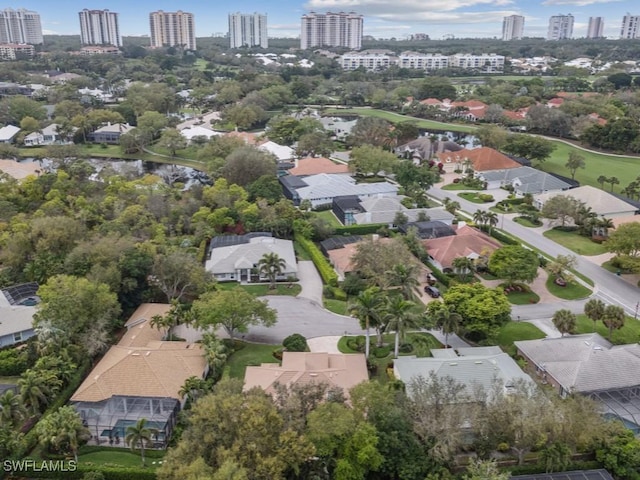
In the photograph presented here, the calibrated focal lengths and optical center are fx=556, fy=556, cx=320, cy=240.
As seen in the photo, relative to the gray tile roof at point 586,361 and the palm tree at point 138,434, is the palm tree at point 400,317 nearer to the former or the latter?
the gray tile roof at point 586,361

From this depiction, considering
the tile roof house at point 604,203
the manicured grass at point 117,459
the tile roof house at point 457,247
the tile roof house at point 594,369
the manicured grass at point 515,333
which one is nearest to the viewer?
the manicured grass at point 117,459

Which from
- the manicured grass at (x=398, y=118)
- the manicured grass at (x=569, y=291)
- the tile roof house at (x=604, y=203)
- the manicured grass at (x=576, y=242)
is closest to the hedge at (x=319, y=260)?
the manicured grass at (x=569, y=291)

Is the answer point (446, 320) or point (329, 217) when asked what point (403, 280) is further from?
point (329, 217)

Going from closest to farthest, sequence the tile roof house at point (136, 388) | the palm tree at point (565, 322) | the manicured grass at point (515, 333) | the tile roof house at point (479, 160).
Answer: the tile roof house at point (136, 388), the palm tree at point (565, 322), the manicured grass at point (515, 333), the tile roof house at point (479, 160)

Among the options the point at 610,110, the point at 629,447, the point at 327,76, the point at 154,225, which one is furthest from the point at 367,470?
the point at 327,76

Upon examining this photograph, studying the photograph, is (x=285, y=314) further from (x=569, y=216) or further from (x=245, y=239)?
(x=569, y=216)

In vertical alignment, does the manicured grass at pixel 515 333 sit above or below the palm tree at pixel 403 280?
below

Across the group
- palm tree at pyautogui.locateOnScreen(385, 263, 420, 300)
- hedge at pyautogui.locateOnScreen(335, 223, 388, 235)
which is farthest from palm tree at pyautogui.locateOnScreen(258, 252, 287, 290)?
hedge at pyautogui.locateOnScreen(335, 223, 388, 235)

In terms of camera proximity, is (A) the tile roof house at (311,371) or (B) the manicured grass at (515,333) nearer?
(A) the tile roof house at (311,371)
